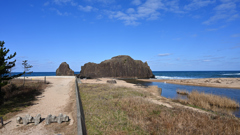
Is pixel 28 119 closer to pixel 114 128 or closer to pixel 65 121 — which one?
pixel 65 121

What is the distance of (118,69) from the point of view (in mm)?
58562

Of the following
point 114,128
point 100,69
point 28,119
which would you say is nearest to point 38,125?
point 28,119

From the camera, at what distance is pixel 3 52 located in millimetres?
10562

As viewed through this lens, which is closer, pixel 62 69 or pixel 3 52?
pixel 3 52

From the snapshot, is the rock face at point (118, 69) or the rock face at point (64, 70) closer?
the rock face at point (118, 69)

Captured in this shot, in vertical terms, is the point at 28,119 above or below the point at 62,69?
below

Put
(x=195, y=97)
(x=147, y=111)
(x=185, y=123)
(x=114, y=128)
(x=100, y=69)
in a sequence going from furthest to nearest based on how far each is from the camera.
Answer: (x=100, y=69) → (x=195, y=97) → (x=147, y=111) → (x=185, y=123) → (x=114, y=128)

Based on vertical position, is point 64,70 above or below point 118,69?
below

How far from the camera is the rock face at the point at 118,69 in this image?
55438 millimetres

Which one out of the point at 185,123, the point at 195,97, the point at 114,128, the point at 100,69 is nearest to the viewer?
the point at 114,128

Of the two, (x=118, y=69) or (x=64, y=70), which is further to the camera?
(x=118, y=69)

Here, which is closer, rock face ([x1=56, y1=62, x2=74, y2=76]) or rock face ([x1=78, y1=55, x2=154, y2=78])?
rock face ([x1=78, y1=55, x2=154, y2=78])

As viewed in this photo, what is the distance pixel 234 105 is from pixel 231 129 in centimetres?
790

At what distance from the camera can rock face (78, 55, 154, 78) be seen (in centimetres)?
5544
